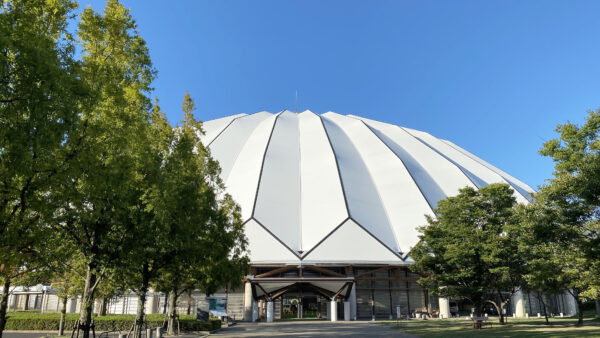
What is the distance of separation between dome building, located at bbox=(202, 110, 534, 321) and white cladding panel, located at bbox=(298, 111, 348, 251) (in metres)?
0.12

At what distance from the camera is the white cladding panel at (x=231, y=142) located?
152 ft

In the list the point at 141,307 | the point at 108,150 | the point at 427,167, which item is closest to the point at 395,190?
the point at 427,167

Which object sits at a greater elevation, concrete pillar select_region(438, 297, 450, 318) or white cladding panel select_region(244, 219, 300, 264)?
white cladding panel select_region(244, 219, 300, 264)

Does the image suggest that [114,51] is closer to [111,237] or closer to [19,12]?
[19,12]

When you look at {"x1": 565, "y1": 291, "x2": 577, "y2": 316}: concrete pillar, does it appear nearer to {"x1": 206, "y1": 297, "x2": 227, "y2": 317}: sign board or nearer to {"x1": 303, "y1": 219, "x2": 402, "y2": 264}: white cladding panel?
{"x1": 303, "y1": 219, "x2": 402, "y2": 264}: white cladding panel

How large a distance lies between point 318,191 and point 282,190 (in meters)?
4.09

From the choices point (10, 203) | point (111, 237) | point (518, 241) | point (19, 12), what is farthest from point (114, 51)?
point (518, 241)

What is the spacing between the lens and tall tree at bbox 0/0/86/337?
6680 millimetres

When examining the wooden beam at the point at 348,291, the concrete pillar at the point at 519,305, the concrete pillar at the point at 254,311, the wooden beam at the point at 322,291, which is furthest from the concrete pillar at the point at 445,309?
the concrete pillar at the point at 254,311

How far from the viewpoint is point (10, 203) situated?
29.1ft

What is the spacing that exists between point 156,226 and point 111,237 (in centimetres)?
145

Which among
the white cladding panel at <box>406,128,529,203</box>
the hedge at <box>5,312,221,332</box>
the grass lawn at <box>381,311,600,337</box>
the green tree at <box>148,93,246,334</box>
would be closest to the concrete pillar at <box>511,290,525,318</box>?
the white cladding panel at <box>406,128,529,203</box>

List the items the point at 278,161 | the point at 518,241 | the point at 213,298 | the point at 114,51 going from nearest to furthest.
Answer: the point at 114,51
the point at 518,241
the point at 213,298
the point at 278,161

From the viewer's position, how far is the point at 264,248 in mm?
35094
